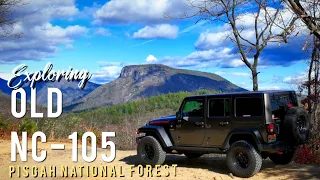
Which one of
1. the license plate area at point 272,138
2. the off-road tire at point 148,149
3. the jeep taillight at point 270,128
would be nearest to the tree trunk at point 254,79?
the off-road tire at point 148,149

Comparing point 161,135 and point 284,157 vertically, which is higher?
point 161,135

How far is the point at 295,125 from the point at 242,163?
1.50m

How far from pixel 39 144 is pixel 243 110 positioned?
11222mm

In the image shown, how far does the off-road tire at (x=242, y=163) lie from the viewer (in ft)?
31.5

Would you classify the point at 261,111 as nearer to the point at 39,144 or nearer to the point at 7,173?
the point at 7,173

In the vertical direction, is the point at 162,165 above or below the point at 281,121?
below

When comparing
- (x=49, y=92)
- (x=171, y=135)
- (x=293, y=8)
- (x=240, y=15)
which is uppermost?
(x=240, y=15)

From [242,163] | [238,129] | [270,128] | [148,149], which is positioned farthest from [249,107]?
[148,149]

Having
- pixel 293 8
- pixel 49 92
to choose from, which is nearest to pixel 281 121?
pixel 293 8

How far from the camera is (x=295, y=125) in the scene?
9.70m

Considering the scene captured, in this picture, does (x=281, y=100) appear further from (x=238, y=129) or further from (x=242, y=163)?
(x=242, y=163)

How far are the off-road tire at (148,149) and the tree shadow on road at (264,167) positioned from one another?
0.66 metres

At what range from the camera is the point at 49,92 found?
11352 mm

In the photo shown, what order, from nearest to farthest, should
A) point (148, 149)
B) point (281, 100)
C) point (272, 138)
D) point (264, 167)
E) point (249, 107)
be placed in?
point (272, 138) < point (249, 107) < point (281, 100) < point (264, 167) < point (148, 149)
